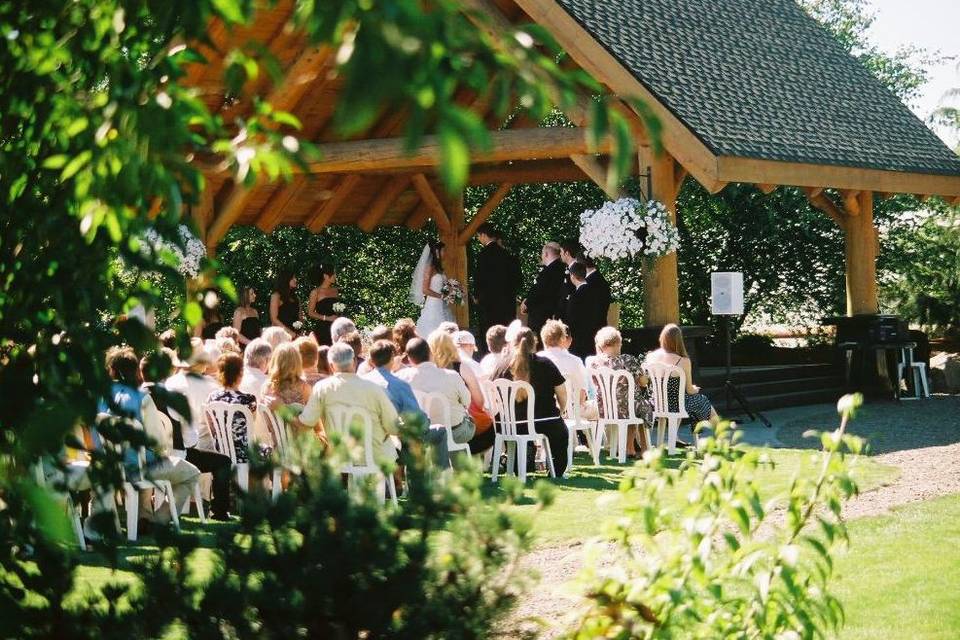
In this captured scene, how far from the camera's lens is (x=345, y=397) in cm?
849

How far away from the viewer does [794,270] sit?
23.7 meters

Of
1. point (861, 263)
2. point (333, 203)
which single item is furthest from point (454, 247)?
point (861, 263)

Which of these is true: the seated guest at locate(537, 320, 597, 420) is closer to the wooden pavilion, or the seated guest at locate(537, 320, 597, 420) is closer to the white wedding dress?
the wooden pavilion

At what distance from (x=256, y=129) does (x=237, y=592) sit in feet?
3.10

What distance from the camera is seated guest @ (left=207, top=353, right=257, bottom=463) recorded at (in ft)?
28.9

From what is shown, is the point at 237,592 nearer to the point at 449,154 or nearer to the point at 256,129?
the point at 256,129

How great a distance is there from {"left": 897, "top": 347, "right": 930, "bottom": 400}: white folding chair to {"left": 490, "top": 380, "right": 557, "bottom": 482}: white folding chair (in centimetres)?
834

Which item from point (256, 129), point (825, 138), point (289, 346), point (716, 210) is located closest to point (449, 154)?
point (256, 129)

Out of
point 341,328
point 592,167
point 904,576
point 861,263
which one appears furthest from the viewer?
point 861,263

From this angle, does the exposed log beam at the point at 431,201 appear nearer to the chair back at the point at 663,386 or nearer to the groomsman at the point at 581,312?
the groomsman at the point at 581,312

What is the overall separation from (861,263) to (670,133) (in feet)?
18.5

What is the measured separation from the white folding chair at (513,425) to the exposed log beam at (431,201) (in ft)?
31.3

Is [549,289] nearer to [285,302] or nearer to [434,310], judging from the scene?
[434,310]

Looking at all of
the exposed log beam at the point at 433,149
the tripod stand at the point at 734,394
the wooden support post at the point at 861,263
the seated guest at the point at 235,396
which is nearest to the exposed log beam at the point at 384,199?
the exposed log beam at the point at 433,149
